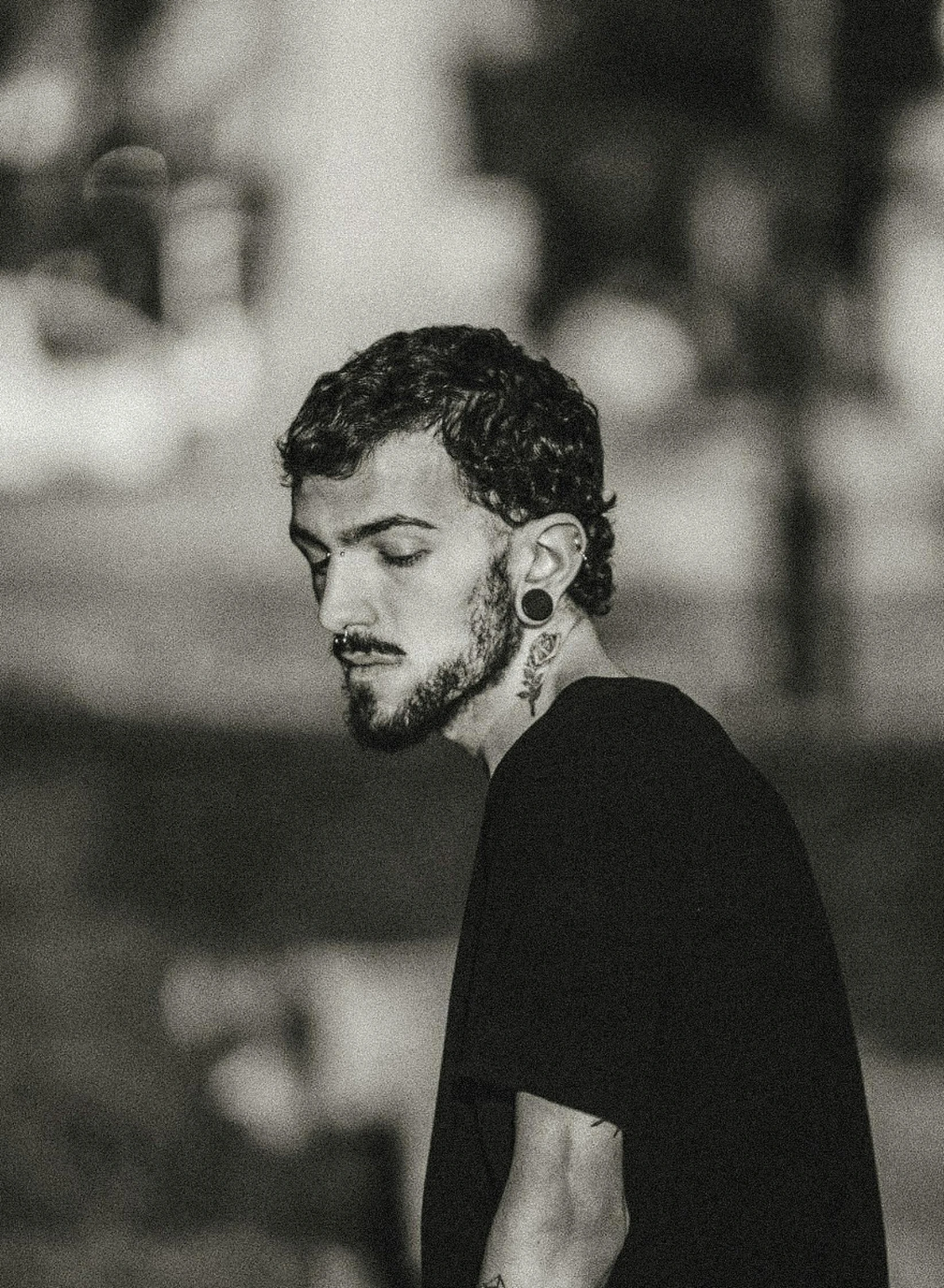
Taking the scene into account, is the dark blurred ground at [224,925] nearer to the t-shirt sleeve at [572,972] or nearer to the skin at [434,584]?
the skin at [434,584]

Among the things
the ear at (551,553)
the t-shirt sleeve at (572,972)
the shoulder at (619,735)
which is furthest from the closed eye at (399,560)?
the t-shirt sleeve at (572,972)

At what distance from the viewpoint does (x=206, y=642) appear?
10.1ft

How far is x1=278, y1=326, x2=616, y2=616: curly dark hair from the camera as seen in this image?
1.62 metres

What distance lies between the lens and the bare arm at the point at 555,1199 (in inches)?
49.9

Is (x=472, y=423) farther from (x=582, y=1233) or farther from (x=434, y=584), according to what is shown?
(x=582, y=1233)

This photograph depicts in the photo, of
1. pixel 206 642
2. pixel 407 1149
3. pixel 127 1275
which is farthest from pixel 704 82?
pixel 127 1275

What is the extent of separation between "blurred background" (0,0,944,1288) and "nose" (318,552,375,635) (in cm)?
144

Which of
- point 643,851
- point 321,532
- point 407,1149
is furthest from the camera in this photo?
point 407,1149

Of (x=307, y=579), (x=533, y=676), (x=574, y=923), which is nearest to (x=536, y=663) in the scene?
(x=533, y=676)

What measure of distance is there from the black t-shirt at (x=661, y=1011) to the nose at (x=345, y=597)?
29 cm

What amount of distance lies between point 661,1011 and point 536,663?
17.5 inches

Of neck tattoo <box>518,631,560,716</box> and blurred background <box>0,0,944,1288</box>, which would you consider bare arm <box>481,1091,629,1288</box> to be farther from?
blurred background <box>0,0,944,1288</box>

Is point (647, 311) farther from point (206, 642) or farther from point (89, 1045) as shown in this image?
point (89, 1045)

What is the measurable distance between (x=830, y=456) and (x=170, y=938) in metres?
1.66
